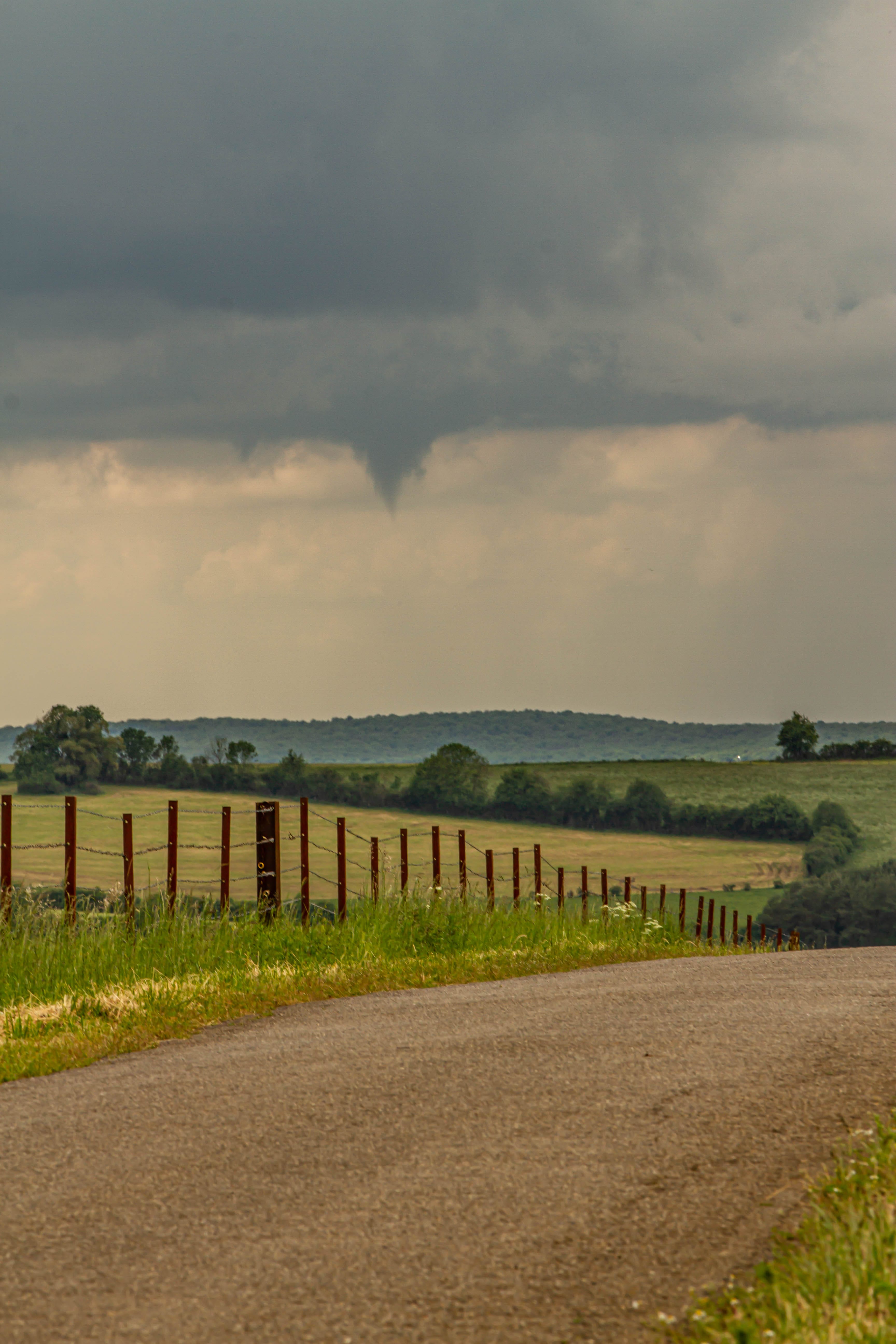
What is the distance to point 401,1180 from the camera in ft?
18.4

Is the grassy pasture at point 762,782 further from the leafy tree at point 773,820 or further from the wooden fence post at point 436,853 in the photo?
the wooden fence post at point 436,853

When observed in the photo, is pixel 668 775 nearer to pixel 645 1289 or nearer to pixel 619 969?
pixel 619 969

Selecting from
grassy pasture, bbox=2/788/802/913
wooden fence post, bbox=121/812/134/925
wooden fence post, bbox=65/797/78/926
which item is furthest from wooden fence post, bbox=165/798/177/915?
grassy pasture, bbox=2/788/802/913

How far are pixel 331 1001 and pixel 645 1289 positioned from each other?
7.38 m

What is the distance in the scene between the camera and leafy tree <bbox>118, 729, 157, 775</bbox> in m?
104

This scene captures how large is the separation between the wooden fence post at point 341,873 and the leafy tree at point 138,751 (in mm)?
87352

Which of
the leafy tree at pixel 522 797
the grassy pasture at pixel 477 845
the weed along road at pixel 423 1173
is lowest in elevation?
the grassy pasture at pixel 477 845

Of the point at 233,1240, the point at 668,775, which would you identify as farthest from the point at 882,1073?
the point at 668,775

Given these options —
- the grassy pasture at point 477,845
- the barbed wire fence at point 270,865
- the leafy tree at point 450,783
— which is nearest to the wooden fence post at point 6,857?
the barbed wire fence at point 270,865

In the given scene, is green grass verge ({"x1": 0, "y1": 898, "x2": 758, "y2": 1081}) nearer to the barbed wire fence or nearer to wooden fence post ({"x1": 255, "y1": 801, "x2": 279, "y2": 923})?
the barbed wire fence

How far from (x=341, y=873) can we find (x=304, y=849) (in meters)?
0.67

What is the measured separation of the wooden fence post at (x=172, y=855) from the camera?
601 inches

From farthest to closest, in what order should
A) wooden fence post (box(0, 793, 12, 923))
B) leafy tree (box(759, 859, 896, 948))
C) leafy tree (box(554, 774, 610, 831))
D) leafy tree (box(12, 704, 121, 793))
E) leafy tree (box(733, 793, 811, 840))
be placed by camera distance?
leafy tree (box(733, 793, 811, 840)), leafy tree (box(554, 774, 610, 831)), leafy tree (box(759, 859, 896, 948)), leafy tree (box(12, 704, 121, 793)), wooden fence post (box(0, 793, 12, 923))

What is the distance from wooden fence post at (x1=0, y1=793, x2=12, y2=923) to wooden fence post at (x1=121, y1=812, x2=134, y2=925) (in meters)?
1.29
